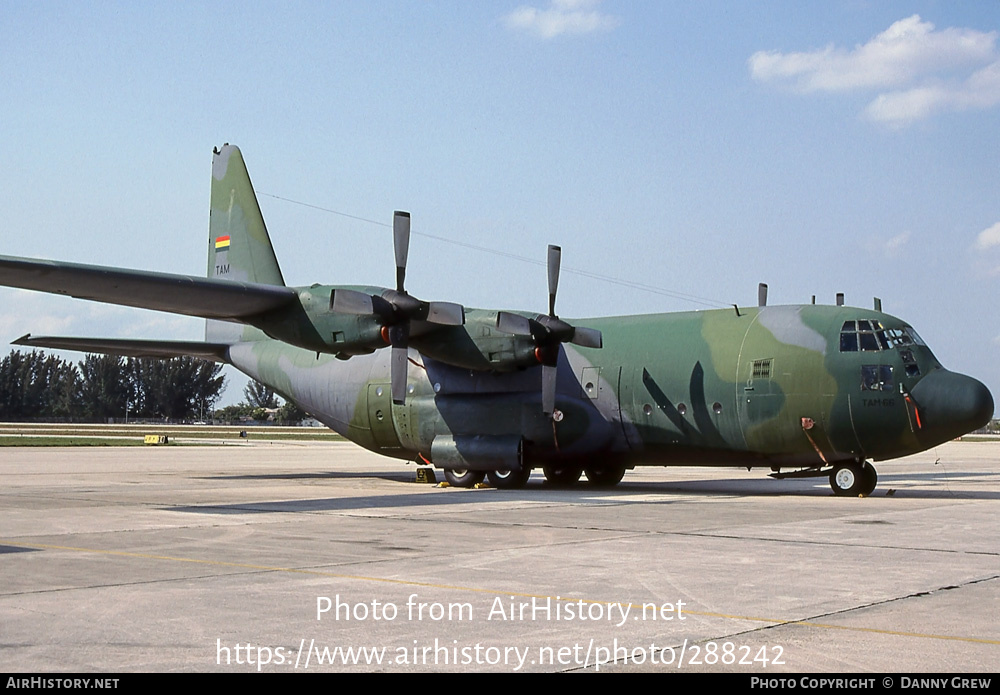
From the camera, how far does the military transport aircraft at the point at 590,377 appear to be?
19469 mm

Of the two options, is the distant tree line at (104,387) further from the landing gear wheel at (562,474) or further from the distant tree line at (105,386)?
the landing gear wheel at (562,474)

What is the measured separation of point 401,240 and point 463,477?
5.78 meters

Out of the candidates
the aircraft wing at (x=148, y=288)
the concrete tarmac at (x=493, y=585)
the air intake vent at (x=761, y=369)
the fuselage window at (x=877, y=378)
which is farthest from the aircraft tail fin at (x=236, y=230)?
the fuselage window at (x=877, y=378)

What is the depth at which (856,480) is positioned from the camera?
20531 millimetres

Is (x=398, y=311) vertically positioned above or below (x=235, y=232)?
below

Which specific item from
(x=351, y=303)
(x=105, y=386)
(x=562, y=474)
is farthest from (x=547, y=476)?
(x=105, y=386)

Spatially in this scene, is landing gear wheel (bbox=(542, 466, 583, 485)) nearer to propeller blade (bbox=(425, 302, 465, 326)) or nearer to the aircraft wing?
propeller blade (bbox=(425, 302, 465, 326))

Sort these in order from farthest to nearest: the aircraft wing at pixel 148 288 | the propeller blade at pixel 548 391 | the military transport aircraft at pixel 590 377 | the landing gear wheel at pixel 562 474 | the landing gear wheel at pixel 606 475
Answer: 1. the landing gear wheel at pixel 562 474
2. the landing gear wheel at pixel 606 475
3. the propeller blade at pixel 548 391
4. the military transport aircraft at pixel 590 377
5. the aircraft wing at pixel 148 288

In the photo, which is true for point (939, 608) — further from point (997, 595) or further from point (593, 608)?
point (593, 608)

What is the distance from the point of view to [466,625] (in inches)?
269

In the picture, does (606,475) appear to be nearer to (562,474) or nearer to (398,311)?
(562,474)

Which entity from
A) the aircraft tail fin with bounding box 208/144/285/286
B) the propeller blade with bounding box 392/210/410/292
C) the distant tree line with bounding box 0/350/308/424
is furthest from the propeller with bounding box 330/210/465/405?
the distant tree line with bounding box 0/350/308/424

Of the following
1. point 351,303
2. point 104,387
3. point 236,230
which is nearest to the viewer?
point 351,303

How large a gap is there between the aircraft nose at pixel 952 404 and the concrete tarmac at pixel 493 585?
174 centimetres
